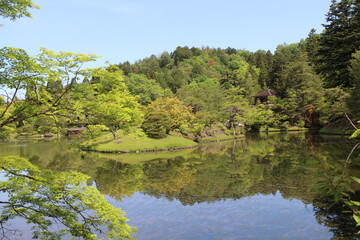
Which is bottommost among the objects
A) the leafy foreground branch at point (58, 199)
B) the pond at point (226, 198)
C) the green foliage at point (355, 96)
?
the pond at point (226, 198)

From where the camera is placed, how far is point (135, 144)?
1172 inches

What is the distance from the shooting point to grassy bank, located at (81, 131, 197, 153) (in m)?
29.1

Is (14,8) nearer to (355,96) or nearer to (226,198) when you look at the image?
(226,198)

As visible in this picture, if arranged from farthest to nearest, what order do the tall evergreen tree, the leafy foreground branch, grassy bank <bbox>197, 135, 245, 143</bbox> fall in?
grassy bank <bbox>197, 135, 245, 143</bbox> → the tall evergreen tree → the leafy foreground branch

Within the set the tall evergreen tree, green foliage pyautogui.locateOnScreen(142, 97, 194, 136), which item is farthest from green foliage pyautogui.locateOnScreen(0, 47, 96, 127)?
the tall evergreen tree

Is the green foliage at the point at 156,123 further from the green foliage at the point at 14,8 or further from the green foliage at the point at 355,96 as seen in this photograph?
the green foliage at the point at 14,8

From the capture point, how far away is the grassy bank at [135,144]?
2910cm

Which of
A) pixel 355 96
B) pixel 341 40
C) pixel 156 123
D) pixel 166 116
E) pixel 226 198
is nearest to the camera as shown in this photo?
pixel 226 198

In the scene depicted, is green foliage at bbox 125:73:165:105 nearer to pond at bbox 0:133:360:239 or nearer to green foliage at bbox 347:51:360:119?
pond at bbox 0:133:360:239

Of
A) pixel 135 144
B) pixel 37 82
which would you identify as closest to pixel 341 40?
pixel 135 144

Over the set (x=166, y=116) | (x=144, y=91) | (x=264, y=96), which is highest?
(x=144, y=91)

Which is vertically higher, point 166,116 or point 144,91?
point 144,91

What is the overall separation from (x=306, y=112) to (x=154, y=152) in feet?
91.5

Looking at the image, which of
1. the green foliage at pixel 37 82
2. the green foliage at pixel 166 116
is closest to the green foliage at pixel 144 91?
the green foliage at pixel 166 116
